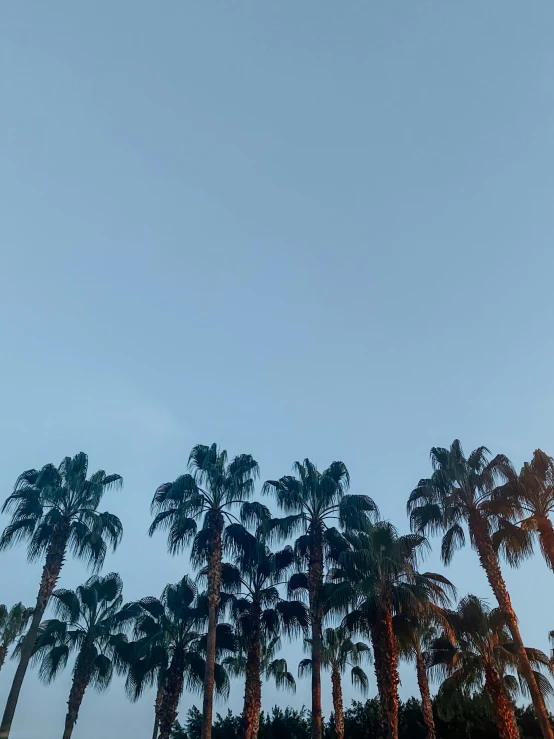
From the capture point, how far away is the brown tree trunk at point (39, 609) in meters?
26.3

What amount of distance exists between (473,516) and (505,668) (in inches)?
251

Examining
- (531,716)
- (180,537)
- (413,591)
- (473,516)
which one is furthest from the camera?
(531,716)

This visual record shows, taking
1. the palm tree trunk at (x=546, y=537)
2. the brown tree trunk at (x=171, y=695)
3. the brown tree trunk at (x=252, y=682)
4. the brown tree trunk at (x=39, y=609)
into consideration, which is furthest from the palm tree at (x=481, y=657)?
the brown tree trunk at (x=39, y=609)

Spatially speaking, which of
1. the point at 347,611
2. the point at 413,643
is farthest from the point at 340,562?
the point at 413,643

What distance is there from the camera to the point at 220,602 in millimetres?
30172

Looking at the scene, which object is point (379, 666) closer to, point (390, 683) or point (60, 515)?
point (390, 683)

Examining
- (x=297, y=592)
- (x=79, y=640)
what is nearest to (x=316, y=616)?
(x=297, y=592)

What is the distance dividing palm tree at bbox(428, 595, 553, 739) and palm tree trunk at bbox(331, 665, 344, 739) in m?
10.2

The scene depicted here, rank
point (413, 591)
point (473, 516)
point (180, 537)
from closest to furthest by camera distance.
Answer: point (413, 591) → point (473, 516) → point (180, 537)

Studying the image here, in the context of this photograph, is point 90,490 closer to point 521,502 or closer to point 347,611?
point 347,611

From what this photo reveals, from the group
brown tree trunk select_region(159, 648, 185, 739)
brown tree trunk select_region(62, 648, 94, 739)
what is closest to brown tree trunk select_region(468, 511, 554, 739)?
brown tree trunk select_region(159, 648, 185, 739)

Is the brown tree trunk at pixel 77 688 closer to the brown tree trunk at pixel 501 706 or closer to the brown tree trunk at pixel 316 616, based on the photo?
the brown tree trunk at pixel 316 616

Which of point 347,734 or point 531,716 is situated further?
point 347,734

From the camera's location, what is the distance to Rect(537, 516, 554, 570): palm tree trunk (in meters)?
24.7
